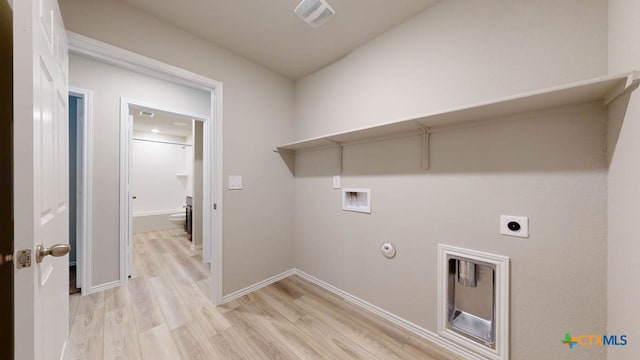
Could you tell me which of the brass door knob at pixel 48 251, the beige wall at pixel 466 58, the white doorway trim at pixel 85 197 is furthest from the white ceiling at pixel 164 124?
the brass door knob at pixel 48 251

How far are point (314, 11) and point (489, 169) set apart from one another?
1605 millimetres

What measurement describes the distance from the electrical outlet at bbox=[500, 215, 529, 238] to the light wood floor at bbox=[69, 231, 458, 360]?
0.95 metres

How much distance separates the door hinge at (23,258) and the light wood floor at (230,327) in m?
1.29

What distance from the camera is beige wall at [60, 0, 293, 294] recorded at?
1644 millimetres

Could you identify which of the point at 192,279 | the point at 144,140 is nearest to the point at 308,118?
the point at 192,279

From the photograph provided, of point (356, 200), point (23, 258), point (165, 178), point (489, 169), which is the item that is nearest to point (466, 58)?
point (489, 169)

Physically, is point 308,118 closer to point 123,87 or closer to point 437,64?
point 437,64

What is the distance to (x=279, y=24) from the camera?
1805 mm

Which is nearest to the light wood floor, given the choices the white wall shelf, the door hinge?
the door hinge

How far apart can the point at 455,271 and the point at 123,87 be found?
3.76 m

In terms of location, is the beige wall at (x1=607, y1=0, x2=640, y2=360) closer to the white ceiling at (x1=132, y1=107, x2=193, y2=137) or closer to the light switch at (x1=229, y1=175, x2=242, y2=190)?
the light switch at (x1=229, y1=175, x2=242, y2=190)

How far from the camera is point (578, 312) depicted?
3.64ft

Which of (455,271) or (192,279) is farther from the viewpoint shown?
(192,279)

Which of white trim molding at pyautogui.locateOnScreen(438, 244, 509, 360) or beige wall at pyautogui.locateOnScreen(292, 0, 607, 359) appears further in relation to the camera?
white trim molding at pyautogui.locateOnScreen(438, 244, 509, 360)
